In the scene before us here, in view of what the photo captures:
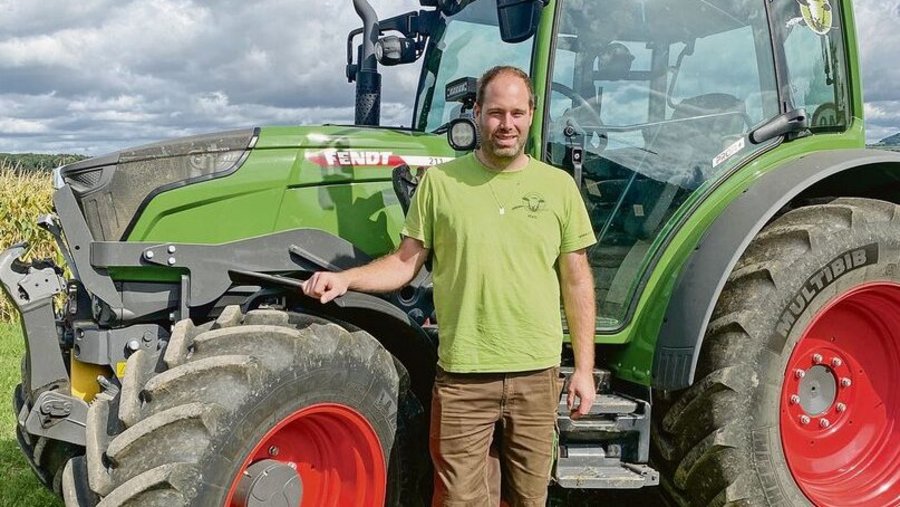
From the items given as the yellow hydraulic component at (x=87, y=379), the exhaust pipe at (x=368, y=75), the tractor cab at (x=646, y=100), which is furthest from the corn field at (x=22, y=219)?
the tractor cab at (x=646, y=100)

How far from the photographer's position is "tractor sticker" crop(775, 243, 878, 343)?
338cm

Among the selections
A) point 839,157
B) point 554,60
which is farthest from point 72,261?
point 839,157

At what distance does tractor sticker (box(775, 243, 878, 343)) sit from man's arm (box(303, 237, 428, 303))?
1.59 m

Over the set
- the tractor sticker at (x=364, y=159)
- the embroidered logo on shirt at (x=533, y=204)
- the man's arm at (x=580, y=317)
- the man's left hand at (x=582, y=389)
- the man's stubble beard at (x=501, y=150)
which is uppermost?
the man's stubble beard at (x=501, y=150)

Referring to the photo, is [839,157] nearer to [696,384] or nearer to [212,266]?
[696,384]

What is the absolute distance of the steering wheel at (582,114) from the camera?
3473mm

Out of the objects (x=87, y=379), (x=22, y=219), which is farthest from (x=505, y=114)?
(x=22, y=219)

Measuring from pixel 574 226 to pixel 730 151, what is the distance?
121 centimetres

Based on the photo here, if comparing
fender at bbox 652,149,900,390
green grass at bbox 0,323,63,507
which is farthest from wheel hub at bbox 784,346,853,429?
green grass at bbox 0,323,63,507

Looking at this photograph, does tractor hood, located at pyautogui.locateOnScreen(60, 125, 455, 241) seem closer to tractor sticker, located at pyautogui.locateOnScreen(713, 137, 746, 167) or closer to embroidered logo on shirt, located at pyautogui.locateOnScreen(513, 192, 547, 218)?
embroidered logo on shirt, located at pyautogui.locateOnScreen(513, 192, 547, 218)

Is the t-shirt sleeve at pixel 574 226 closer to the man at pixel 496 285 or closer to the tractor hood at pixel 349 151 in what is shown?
the man at pixel 496 285

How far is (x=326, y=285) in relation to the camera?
2822 mm

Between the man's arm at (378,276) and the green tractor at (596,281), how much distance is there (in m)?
0.17

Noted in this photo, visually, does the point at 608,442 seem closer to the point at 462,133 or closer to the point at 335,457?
the point at 335,457
